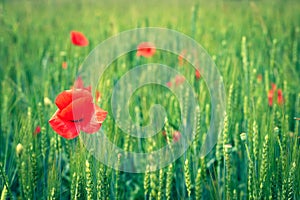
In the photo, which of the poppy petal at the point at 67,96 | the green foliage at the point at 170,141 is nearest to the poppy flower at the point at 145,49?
the green foliage at the point at 170,141

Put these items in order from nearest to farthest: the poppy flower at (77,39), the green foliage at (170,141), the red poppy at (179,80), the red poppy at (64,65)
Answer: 1. the green foliage at (170,141)
2. the red poppy at (179,80)
3. the red poppy at (64,65)
4. the poppy flower at (77,39)

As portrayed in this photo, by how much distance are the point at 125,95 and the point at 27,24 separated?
1.49m

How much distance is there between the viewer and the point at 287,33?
174 cm

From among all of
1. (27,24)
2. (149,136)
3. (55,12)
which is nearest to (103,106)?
(149,136)

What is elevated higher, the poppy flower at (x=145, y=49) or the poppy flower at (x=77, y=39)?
the poppy flower at (x=77, y=39)

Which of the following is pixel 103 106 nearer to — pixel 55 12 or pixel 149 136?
pixel 149 136

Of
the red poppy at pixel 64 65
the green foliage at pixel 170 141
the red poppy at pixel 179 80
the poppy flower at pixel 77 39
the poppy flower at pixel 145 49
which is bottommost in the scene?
the green foliage at pixel 170 141

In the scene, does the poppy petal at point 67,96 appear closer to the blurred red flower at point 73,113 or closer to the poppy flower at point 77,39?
the blurred red flower at point 73,113

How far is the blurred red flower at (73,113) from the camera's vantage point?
0.75 metres

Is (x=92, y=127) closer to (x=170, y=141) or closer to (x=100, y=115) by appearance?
(x=100, y=115)

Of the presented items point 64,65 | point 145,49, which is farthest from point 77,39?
point 145,49

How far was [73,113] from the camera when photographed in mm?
762

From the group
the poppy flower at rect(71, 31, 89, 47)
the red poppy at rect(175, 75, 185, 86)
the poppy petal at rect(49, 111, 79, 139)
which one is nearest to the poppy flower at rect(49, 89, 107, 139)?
the poppy petal at rect(49, 111, 79, 139)

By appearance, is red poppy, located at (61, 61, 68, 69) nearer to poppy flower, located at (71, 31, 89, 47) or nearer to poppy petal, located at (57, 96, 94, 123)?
poppy flower, located at (71, 31, 89, 47)
